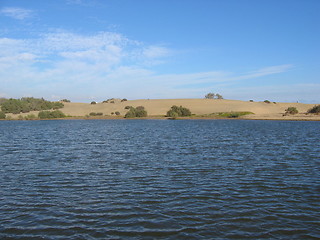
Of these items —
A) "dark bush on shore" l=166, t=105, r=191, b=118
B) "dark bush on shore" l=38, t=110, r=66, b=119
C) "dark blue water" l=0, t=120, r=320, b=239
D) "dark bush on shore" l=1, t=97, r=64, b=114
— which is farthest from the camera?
"dark bush on shore" l=1, t=97, r=64, b=114

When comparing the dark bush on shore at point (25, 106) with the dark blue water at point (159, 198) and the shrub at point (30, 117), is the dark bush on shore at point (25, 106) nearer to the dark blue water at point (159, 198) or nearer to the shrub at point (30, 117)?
the shrub at point (30, 117)

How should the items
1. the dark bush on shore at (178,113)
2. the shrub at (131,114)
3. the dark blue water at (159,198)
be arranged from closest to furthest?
the dark blue water at (159,198) → the dark bush on shore at (178,113) → the shrub at (131,114)

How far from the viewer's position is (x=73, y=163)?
66.2 feet

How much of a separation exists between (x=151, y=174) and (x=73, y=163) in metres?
6.33

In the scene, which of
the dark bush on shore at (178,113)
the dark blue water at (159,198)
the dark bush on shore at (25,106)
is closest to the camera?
the dark blue water at (159,198)

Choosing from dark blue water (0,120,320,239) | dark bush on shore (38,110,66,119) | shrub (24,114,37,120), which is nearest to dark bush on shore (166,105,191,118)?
dark bush on shore (38,110,66,119)

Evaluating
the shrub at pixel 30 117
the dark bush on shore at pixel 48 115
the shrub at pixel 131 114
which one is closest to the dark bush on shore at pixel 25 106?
the shrub at pixel 30 117

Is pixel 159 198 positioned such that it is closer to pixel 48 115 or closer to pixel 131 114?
pixel 131 114

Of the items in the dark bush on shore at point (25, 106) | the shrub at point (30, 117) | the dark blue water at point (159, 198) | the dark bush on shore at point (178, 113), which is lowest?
the dark blue water at point (159, 198)

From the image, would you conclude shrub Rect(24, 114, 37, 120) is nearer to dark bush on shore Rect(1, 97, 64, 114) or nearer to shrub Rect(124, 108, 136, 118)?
dark bush on shore Rect(1, 97, 64, 114)

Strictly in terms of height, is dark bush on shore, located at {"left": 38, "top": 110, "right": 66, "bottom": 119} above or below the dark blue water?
above

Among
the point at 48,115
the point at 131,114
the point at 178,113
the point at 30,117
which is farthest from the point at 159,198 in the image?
the point at 30,117

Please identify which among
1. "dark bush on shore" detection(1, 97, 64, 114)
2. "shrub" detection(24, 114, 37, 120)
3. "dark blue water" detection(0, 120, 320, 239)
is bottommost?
"dark blue water" detection(0, 120, 320, 239)

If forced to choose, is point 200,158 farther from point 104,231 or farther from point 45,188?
point 104,231
